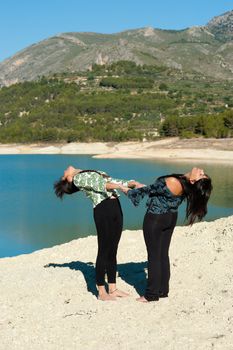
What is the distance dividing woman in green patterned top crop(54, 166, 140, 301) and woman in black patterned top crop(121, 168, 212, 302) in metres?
0.23

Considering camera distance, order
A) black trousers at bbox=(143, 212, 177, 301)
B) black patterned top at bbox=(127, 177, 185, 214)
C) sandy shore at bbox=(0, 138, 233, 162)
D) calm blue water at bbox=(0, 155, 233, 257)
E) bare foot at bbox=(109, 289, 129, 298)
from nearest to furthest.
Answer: black patterned top at bbox=(127, 177, 185, 214)
black trousers at bbox=(143, 212, 177, 301)
bare foot at bbox=(109, 289, 129, 298)
calm blue water at bbox=(0, 155, 233, 257)
sandy shore at bbox=(0, 138, 233, 162)

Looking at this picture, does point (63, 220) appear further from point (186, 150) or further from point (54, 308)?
point (186, 150)

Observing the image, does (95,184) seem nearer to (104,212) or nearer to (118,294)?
(104,212)

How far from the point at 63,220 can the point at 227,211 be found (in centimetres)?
653

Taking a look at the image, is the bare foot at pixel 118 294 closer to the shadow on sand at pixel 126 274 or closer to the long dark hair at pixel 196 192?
Answer: the shadow on sand at pixel 126 274

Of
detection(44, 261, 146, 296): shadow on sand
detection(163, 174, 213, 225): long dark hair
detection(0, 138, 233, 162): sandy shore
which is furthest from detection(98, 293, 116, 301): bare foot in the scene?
detection(0, 138, 233, 162): sandy shore

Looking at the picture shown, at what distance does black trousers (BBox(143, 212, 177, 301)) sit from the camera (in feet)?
22.4

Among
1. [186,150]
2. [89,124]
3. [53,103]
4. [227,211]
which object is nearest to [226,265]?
[227,211]

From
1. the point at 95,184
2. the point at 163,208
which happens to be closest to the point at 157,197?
the point at 163,208

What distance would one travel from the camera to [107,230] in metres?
6.94

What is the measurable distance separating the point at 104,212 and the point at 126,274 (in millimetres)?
1979

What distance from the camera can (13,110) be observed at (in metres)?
112

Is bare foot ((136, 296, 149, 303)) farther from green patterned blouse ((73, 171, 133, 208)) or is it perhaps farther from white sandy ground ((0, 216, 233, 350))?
green patterned blouse ((73, 171, 133, 208))

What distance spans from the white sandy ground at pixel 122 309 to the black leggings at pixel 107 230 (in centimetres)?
47
